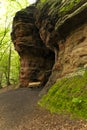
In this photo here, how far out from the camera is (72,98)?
1062 cm

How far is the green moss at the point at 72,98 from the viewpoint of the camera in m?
9.58

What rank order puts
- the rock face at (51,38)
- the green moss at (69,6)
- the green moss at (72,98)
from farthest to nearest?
the green moss at (69,6) → the rock face at (51,38) → the green moss at (72,98)

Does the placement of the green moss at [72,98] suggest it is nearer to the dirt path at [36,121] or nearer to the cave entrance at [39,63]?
the dirt path at [36,121]

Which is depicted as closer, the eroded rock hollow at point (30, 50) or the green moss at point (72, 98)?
the green moss at point (72, 98)

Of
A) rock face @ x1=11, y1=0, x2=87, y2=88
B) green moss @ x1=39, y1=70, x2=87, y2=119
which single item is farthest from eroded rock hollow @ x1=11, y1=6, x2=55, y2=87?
green moss @ x1=39, y1=70, x2=87, y2=119

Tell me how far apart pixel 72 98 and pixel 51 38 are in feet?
34.9

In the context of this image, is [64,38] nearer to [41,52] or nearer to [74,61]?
[74,61]

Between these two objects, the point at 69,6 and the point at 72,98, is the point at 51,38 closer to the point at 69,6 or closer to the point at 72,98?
the point at 69,6

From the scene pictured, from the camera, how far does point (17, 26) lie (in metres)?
25.7

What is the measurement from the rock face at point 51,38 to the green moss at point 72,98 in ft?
6.46

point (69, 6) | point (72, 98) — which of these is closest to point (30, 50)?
point (69, 6)

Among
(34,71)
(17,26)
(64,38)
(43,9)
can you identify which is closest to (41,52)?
(34,71)

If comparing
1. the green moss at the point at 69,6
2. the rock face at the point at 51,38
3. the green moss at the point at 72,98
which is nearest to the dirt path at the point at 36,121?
the green moss at the point at 72,98

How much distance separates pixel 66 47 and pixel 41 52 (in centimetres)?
994
